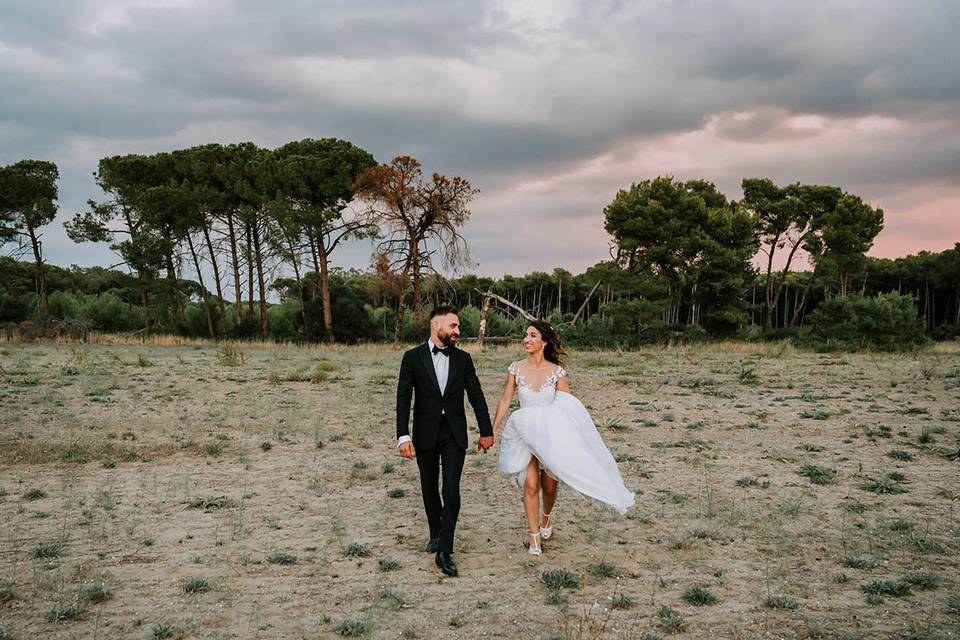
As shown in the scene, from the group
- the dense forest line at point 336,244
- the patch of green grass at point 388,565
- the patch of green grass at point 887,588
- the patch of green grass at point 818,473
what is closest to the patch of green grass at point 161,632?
the patch of green grass at point 388,565

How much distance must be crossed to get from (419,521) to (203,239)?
119 feet

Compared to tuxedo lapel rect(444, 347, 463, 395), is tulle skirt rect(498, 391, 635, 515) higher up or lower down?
lower down

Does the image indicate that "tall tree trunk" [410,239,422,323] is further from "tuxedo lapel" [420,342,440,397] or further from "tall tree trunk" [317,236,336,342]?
"tuxedo lapel" [420,342,440,397]

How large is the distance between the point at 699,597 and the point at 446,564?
1947mm

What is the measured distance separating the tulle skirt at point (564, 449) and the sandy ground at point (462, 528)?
69 cm

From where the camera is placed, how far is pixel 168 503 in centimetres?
781

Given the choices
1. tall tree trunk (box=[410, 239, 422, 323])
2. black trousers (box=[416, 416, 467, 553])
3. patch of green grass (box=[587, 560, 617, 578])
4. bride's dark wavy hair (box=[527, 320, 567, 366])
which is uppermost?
tall tree trunk (box=[410, 239, 422, 323])

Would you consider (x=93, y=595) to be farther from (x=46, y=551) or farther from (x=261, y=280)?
(x=261, y=280)

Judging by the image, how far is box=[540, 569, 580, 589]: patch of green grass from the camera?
528cm

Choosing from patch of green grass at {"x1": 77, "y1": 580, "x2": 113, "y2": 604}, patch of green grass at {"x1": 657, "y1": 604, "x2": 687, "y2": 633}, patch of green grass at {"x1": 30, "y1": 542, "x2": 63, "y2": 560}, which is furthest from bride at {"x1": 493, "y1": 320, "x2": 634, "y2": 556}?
patch of green grass at {"x1": 30, "y1": 542, "x2": 63, "y2": 560}

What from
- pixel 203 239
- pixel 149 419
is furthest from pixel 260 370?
pixel 203 239

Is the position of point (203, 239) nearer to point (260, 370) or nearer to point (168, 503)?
point (260, 370)

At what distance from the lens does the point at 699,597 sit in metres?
4.97

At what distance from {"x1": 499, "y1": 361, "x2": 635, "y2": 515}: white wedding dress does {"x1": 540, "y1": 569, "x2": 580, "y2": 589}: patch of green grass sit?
0.65 metres
